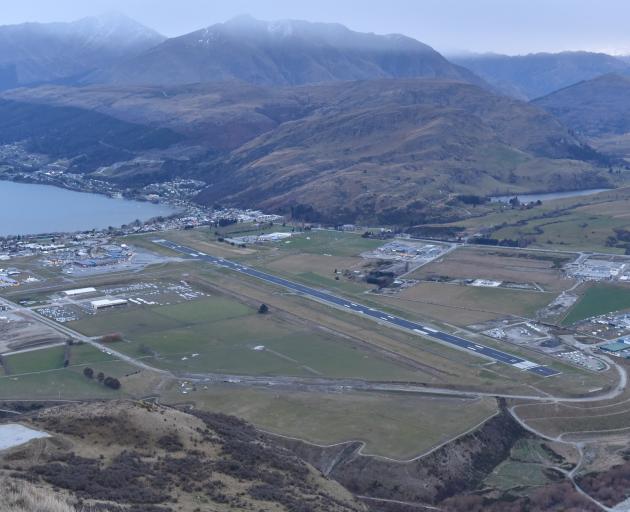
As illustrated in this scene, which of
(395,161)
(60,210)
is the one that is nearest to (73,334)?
(60,210)

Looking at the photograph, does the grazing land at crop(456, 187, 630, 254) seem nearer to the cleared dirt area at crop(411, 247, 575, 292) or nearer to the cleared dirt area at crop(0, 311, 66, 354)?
the cleared dirt area at crop(411, 247, 575, 292)

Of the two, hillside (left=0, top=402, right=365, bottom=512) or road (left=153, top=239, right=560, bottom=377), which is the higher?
hillside (left=0, top=402, right=365, bottom=512)

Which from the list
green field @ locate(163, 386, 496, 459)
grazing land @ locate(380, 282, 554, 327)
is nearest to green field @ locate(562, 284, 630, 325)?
grazing land @ locate(380, 282, 554, 327)

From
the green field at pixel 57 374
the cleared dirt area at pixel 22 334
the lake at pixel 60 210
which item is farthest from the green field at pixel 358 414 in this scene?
the lake at pixel 60 210

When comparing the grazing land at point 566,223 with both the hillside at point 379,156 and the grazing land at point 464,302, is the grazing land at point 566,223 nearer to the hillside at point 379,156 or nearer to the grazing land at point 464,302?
the hillside at point 379,156

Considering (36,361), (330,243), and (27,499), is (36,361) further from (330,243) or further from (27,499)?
(330,243)
